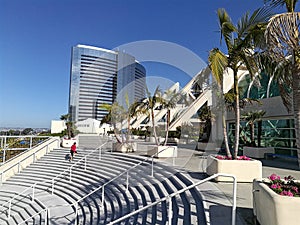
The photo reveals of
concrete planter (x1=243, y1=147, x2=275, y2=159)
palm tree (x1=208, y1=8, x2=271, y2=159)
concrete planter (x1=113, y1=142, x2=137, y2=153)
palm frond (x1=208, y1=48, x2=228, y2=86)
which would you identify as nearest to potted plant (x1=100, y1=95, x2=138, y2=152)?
concrete planter (x1=113, y1=142, x2=137, y2=153)

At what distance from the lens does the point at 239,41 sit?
6.19 metres

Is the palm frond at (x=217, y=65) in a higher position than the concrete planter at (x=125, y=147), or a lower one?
higher

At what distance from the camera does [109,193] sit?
7977 mm

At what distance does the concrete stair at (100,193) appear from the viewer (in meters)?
5.13

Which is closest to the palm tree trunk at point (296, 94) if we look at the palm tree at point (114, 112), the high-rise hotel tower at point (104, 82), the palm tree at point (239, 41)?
the palm tree at point (239, 41)

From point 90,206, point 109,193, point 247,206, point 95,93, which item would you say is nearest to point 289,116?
point 247,206

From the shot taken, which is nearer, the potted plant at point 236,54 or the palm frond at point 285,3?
the palm frond at point 285,3

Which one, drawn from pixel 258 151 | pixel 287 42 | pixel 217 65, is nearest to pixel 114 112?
pixel 258 151

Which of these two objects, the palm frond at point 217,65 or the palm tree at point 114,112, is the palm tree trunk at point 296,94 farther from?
the palm tree at point 114,112

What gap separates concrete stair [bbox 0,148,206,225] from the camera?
5129 mm

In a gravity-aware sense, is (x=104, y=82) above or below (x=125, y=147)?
above

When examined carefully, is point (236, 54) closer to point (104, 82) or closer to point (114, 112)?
point (114, 112)

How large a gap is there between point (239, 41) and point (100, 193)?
7.50 m

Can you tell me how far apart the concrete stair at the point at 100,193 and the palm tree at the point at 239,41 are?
3.11m
